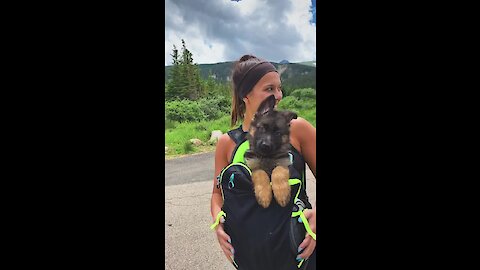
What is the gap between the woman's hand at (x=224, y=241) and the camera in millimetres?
2186

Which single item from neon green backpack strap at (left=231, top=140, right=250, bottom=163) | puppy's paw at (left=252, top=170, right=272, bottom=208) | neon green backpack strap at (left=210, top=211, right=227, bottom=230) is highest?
neon green backpack strap at (left=231, top=140, right=250, bottom=163)

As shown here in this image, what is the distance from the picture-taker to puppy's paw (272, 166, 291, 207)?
209 cm

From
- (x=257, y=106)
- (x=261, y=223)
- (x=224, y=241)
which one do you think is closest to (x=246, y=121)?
(x=257, y=106)

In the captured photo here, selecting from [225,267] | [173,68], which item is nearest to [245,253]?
[225,267]

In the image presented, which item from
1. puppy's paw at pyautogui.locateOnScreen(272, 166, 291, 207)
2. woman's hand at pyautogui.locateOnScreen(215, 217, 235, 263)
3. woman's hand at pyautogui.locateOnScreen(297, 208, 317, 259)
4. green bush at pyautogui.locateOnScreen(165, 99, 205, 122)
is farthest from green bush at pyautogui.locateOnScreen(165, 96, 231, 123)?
woman's hand at pyautogui.locateOnScreen(297, 208, 317, 259)

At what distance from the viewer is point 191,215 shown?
2.25 meters

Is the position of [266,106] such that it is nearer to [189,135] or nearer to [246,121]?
[246,121]

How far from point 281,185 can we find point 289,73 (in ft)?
1.99

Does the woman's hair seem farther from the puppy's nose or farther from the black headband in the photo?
the puppy's nose

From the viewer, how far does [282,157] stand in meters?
2.10

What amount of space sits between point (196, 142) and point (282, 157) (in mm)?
513

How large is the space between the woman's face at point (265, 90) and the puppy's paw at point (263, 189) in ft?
1.12

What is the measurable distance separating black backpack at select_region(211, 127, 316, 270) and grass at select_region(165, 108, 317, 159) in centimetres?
15

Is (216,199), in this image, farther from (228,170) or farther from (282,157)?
(282,157)
